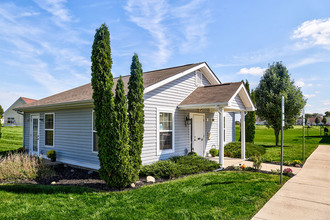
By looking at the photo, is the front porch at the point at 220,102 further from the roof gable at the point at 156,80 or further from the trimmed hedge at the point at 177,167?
the roof gable at the point at 156,80

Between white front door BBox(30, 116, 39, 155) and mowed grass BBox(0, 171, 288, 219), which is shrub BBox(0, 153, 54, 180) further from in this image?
white front door BBox(30, 116, 39, 155)

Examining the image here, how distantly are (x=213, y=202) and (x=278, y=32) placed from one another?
844 cm

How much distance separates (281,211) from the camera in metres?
4.46

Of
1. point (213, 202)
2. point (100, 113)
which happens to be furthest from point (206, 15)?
point (213, 202)

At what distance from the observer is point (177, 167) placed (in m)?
7.90

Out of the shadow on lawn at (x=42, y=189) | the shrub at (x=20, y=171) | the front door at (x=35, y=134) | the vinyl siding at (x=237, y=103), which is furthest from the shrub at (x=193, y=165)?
the front door at (x=35, y=134)

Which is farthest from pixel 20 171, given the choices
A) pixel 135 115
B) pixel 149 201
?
pixel 149 201

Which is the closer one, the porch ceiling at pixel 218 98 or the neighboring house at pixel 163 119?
the neighboring house at pixel 163 119

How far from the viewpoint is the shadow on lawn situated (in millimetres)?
5836

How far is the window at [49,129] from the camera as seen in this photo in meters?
11.2

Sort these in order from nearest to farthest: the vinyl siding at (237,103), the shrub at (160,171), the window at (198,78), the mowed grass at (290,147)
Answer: the shrub at (160,171)
the vinyl siding at (237,103)
the window at (198,78)
the mowed grass at (290,147)

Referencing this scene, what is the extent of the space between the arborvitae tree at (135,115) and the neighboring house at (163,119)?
1.13 meters

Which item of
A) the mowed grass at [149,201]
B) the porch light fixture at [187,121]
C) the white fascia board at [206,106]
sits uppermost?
the white fascia board at [206,106]

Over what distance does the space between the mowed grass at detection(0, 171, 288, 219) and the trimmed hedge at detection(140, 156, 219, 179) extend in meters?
0.93
